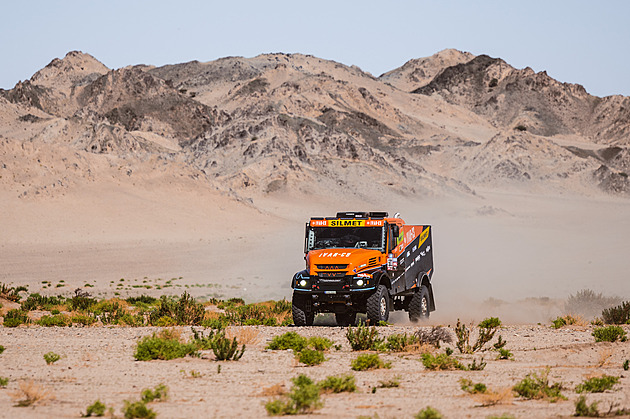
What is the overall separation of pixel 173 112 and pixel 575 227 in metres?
82.2

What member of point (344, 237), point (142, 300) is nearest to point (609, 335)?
point (344, 237)

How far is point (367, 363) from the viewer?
491 inches

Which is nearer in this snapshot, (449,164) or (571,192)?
(571,192)

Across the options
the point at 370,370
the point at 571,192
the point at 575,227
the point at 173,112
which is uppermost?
the point at 173,112

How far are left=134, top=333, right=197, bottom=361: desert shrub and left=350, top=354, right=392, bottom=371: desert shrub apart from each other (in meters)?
3.17

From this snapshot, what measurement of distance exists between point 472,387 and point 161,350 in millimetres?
5746

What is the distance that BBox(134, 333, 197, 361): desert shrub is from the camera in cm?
1349

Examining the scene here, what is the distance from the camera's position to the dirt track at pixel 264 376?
944 cm

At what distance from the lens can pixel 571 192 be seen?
4528 inches

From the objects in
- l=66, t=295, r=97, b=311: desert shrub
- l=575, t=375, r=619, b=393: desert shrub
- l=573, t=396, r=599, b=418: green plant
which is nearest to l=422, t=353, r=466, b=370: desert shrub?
l=575, t=375, r=619, b=393: desert shrub

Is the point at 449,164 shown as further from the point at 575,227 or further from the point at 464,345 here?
the point at 464,345

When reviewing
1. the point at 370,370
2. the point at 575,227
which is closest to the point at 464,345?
the point at 370,370

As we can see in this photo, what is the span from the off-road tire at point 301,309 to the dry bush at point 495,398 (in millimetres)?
8885

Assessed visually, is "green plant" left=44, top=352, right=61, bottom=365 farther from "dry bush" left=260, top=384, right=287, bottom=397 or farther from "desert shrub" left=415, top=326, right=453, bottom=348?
"desert shrub" left=415, top=326, right=453, bottom=348
